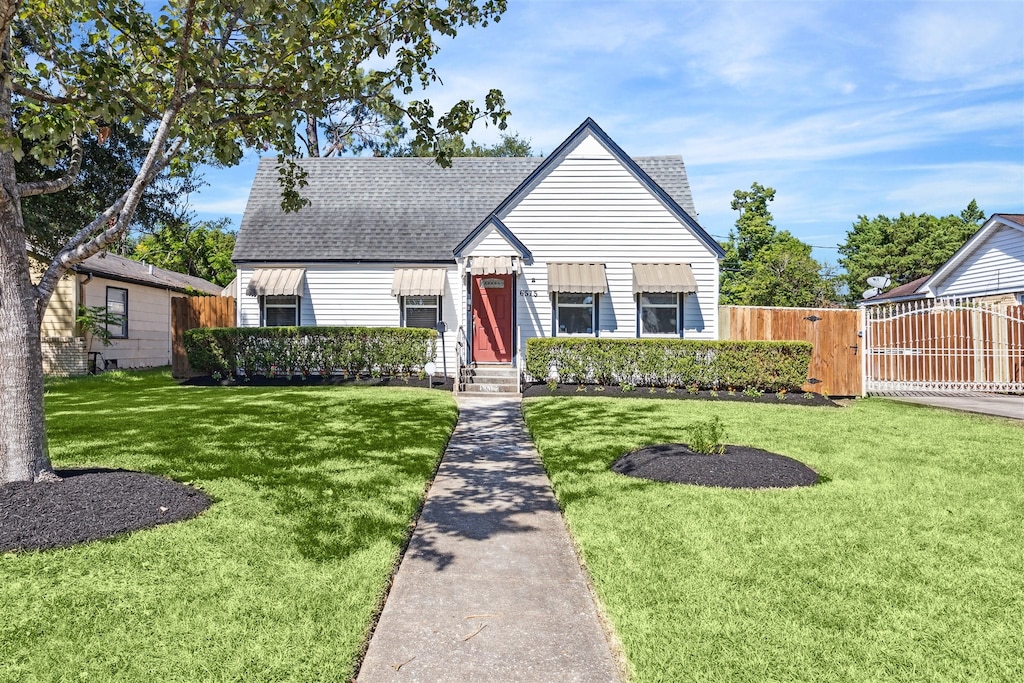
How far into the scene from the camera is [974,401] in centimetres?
1504

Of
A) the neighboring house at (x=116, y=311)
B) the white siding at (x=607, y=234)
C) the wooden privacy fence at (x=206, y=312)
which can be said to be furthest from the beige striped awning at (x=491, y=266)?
the neighboring house at (x=116, y=311)

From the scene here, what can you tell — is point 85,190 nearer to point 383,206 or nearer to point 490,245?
point 383,206

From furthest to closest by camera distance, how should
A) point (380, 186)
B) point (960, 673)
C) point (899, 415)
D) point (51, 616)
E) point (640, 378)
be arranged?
point (380, 186)
point (640, 378)
point (899, 415)
point (51, 616)
point (960, 673)

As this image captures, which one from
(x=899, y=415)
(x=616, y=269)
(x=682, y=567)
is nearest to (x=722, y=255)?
(x=616, y=269)

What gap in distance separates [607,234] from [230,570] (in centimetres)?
1524

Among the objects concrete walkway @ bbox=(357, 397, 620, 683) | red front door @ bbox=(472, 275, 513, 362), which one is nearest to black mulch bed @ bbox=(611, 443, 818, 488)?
concrete walkway @ bbox=(357, 397, 620, 683)

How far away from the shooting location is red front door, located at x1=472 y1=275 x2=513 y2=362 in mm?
18062

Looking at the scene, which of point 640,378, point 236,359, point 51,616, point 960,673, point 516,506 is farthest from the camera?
point 236,359

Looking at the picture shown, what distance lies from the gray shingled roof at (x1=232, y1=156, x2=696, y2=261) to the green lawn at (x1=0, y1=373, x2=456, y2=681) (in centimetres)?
1105

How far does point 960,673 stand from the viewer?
3.10 meters

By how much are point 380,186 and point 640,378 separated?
11594 mm

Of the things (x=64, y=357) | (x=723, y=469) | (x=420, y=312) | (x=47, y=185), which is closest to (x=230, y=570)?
→ (x=47, y=185)

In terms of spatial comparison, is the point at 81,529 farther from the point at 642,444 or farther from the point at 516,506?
the point at 642,444

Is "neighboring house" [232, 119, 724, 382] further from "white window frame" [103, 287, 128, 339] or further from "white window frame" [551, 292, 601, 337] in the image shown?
"white window frame" [103, 287, 128, 339]
